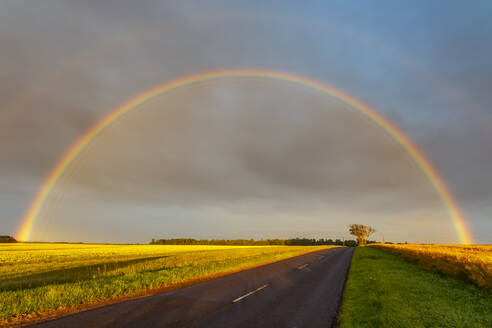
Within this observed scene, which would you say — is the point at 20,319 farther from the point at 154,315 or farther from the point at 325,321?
the point at 325,321

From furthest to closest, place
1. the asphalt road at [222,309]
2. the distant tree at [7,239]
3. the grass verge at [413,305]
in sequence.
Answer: the distant tree at [7,239], the grass verge at [413,305], the asphalt road at [222,309]

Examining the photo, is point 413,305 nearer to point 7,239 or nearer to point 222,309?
point 222,309

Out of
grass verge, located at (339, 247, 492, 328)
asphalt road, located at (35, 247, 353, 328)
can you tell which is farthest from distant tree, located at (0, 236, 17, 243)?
grass verge, located at (339, 247, 492, 328)

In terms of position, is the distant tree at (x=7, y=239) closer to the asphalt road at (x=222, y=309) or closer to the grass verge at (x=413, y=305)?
the asphalt road at (x=222, y=309)

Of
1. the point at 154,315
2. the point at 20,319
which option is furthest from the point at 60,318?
the point at 154,315

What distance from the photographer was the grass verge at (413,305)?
7709 mm

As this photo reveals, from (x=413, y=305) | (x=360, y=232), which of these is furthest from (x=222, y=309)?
(x=360, y=232)

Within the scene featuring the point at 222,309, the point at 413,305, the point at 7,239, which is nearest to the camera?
the point at 222,309

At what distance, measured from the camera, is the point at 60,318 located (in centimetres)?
770

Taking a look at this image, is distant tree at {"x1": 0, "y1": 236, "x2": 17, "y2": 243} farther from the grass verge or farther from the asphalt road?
the grass verge

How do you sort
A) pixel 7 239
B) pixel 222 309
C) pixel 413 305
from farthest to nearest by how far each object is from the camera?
1. pixel 7 239
2. pixel 413 305
3. pixel 222 309

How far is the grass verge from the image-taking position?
25.3 feet

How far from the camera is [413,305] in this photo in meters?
9.45

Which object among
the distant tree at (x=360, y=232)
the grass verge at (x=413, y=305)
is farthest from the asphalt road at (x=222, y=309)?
the distant tree at (x=360, y=232)
